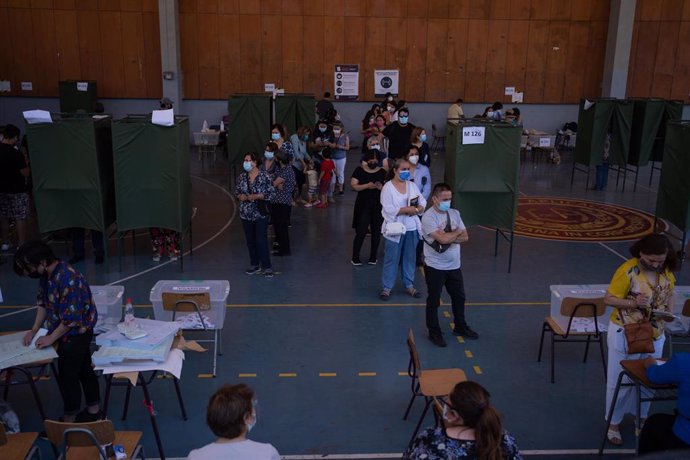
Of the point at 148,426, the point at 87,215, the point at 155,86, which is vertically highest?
the point at 155,86

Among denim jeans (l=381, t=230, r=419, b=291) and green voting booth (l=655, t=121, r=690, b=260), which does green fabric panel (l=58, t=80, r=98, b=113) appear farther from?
green voting booth (l=655, t=121, r=690, b=260)

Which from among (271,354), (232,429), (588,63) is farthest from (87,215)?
(588,63)

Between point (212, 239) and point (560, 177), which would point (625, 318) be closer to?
point (212, 239)

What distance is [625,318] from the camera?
573 centimetres

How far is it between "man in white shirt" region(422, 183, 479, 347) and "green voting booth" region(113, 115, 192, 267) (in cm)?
401

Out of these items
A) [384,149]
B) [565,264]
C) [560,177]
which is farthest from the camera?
[560,177]

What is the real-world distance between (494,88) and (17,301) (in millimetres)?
17814

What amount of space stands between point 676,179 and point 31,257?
9.54 metres

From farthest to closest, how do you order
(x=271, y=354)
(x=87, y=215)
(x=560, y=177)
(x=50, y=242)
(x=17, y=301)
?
(x=560, y=177), (x=50, y=242), (x=87, y=215), (x=17, y=301), (x=271, y=354)

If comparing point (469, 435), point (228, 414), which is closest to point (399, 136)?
point (469, 435)

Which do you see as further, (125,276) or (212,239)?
(212,239)

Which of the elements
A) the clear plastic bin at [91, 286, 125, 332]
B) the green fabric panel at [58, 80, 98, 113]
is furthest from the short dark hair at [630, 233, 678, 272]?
the green fabric panel at [58, 80, 98, 113]

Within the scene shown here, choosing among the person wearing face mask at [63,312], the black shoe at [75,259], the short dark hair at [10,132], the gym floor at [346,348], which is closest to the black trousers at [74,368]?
the person wearing face mask at [63,312]

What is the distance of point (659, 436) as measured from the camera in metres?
4.75
